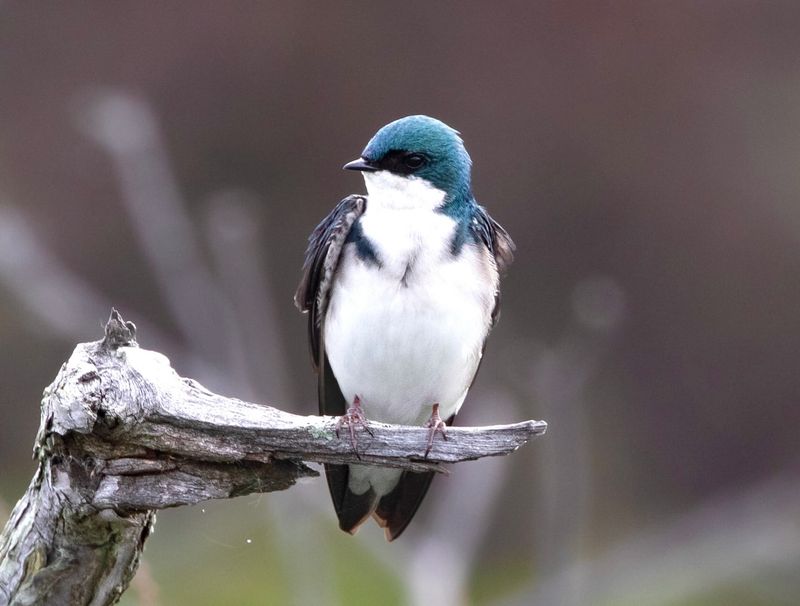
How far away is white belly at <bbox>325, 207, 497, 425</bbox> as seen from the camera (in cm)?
217

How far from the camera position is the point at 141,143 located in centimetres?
334

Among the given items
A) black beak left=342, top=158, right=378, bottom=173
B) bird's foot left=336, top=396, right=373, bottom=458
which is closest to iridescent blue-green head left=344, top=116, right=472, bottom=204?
black beak left=342, top=158, right=378, bottom=173

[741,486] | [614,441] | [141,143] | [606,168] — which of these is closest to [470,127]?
[606,168]

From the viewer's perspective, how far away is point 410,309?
2172mm

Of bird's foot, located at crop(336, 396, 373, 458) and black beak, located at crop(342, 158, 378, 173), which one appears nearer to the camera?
bird's foot, located at crop(336, 396, 373, 458)

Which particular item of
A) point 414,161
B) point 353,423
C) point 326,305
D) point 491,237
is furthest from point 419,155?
point 353,423

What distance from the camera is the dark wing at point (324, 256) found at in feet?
7.42

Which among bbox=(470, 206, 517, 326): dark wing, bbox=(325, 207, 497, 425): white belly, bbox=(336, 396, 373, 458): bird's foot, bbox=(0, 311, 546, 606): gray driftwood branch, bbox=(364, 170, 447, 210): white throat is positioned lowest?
bbox=(0, 311, 546, 606): gray driftwood branch

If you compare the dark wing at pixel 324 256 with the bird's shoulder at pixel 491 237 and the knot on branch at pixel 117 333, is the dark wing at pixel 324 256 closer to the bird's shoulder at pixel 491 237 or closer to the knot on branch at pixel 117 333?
the bird's shoulder at pixel 491 237

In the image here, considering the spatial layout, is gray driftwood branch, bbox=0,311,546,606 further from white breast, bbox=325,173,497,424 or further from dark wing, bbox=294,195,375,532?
dark wing, bbox=294,195,375,532

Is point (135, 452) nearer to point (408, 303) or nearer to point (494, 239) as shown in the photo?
point (408, 303)

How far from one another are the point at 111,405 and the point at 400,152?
755mm

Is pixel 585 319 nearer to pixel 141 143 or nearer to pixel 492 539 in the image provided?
pixel 141 143

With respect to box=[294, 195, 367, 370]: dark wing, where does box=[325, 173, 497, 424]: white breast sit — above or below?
below
